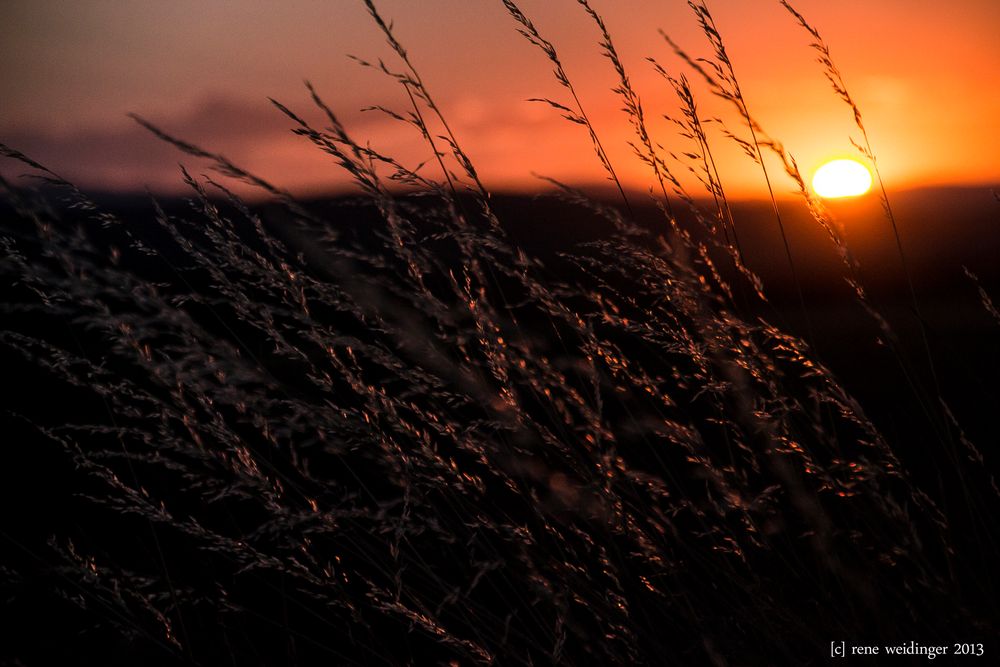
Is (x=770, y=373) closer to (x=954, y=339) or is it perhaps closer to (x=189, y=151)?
(x=189, y=151)

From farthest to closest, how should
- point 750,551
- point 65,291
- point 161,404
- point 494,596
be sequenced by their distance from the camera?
1. point 494,596
2. point 750,551
3. point 161,404
4. point 65,291

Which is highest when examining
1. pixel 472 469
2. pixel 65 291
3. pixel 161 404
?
pixel 65 291

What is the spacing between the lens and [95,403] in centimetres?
403

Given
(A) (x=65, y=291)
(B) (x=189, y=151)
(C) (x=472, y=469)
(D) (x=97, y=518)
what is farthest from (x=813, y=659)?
(D) (x=97, y=518)

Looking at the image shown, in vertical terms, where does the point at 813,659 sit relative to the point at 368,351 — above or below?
below

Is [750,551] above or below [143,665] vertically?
above

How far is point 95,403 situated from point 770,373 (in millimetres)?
3646

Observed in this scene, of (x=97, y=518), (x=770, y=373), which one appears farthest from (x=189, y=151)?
(x=97, y=518)

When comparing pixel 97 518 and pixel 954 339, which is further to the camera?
pixel 954 339

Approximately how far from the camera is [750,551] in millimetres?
1914

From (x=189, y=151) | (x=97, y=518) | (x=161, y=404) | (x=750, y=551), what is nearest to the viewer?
(x=189, y=151)

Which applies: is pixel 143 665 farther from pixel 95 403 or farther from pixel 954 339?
pixel 954 339

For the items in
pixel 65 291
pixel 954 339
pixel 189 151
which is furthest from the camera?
pixel 954 339

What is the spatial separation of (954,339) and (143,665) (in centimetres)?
486
